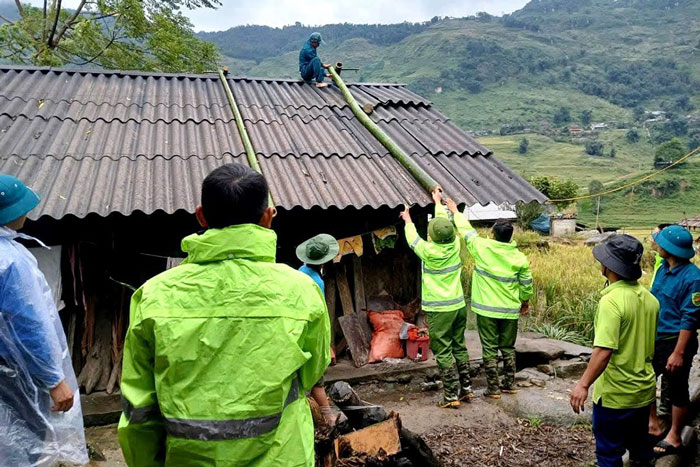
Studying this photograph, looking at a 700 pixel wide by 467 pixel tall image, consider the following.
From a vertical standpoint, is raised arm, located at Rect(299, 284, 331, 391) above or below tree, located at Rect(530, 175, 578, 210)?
above

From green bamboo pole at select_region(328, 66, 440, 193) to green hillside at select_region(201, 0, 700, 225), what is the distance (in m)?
45.4

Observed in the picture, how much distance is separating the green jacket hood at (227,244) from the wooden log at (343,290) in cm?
452

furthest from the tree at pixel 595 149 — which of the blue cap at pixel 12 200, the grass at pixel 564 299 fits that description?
the blue cap at pixel 12 200

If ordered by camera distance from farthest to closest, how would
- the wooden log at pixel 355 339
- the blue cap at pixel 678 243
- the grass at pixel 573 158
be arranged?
the grass at pixel 573 158
the wooden log at pixel 355 339
the blue cap at pixel 678 243

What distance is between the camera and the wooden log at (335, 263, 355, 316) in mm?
6387

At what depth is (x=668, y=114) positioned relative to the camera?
80812 millimetres

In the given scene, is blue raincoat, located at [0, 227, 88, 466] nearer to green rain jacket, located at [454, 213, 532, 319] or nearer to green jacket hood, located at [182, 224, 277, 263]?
green jacket hood, located at [182, 224, 277, 263]

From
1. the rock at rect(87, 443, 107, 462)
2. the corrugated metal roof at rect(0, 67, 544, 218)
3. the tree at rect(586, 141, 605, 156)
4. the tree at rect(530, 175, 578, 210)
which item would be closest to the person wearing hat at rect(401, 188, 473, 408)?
the corrugated metal roof at rect(0, 67, 544, 218)

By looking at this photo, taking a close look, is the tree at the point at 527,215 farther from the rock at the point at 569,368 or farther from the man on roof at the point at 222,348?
the man on roof at the point at 222,348

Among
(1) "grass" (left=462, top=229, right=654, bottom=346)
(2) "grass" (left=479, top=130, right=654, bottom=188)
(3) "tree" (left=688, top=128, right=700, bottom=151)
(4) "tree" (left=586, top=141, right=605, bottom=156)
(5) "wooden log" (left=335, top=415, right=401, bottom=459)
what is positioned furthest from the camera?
(4) "tree" (left=586, top=141, right=605, bottom=156)

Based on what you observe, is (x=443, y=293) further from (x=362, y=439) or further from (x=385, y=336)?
(x=362, y=439)

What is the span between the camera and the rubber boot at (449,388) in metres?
5.66

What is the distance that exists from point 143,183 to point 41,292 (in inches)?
89.2

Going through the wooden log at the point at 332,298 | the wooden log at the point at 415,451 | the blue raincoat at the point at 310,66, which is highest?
the blue raincoat at the point at 310,66
